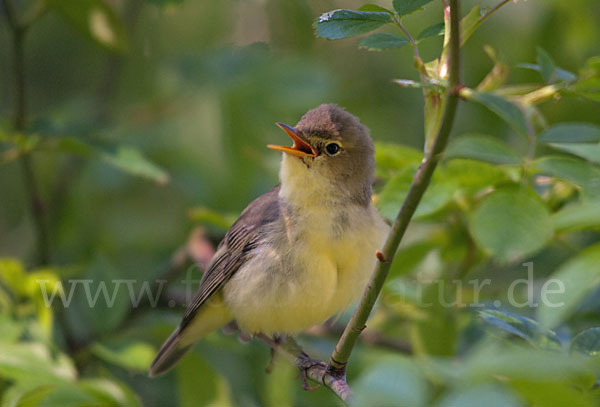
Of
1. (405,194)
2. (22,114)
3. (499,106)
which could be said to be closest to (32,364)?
(22,114)

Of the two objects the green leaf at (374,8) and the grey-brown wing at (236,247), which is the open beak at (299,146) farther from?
the green leaf at (374,8)

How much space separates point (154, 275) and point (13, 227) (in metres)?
1.37

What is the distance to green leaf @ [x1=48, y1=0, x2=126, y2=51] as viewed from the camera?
3.46m

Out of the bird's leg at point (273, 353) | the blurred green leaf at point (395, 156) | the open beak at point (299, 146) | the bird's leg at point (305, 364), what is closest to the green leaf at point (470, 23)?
the blurred green leaf at point (395, 156)

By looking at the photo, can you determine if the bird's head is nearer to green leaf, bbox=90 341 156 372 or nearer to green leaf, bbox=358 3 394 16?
green leaf, bbox=90 341 156 372

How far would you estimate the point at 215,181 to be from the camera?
14.2 ft

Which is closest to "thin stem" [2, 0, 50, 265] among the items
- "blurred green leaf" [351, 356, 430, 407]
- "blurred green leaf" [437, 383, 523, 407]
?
"blurred green leaf" [351, 356, 430, 407]

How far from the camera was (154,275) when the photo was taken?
4.06 metres

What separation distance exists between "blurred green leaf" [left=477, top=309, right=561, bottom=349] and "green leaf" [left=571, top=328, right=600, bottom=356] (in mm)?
43

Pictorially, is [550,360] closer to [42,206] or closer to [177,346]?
[177,346]

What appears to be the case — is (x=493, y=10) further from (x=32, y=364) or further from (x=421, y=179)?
(x=32, y=364)

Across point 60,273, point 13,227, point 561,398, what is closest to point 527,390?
point 561,398

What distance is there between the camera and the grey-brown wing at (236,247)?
3092 millimetres

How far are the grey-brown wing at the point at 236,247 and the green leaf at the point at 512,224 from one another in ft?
4.74
